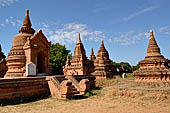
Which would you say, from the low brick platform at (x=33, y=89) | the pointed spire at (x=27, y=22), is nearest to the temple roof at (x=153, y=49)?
the low brick platform at (x=33, y=89)

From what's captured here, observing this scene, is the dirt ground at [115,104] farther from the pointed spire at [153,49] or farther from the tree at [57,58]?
the tree at [57,58]

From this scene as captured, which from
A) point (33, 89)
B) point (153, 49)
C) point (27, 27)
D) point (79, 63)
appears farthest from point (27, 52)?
point (79, 63)

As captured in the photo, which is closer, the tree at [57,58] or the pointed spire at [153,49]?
the pointed spire at [153,49]

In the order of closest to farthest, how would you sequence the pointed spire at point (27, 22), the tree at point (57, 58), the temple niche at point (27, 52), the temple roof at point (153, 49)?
the temple niche at point (27, 52) → the temple roof at point (153, 49) → the pointed spire at point (27, 22) → the tree at point (57, 58)

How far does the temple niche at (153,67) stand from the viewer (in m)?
16.9

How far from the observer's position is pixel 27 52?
60.8ft

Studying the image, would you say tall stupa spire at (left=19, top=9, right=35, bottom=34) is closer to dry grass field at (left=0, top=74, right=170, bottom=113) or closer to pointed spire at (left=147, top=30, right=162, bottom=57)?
dry grass field at (left=0, top=74, right=170, bottom=113)

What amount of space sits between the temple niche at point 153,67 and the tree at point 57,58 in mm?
27858

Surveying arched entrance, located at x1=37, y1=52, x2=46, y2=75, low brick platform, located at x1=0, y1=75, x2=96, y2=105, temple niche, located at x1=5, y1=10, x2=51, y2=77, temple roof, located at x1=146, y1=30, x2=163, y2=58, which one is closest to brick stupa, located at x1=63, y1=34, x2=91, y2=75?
arched entrance, located at x1=37, y1=52, x2=46, y2=75

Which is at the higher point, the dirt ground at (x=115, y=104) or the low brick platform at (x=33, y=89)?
the low brick platform at (x=33, y=89)

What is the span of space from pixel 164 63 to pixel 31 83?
13619mm

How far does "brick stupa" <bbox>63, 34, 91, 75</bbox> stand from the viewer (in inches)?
1379

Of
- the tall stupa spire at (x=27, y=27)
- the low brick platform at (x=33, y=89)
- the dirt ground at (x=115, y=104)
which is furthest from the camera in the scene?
the tall stupa spire at (x=27, y=27)

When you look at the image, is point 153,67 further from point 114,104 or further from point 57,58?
point 57,58
